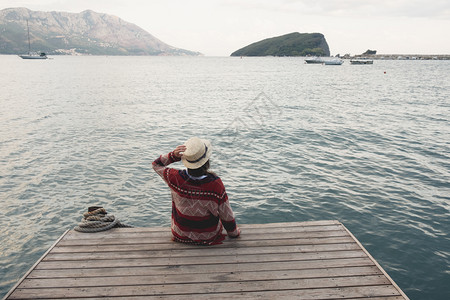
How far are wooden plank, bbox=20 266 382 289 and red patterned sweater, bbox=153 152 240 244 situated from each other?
0.86m

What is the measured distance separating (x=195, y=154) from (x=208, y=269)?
6.69 ft

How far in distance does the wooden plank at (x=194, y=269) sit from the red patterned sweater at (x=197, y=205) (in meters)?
0.67

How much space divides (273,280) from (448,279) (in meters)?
5.51

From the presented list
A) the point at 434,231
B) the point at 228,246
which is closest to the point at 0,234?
the point at 228,246

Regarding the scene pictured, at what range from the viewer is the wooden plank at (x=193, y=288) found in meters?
4.59

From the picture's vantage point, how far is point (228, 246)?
19.2 ft

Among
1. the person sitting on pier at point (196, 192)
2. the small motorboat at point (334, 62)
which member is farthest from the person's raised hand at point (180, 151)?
the small motorboat at point (334, 62)

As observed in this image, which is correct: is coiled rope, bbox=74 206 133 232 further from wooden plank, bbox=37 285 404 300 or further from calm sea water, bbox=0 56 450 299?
calm sea water, bbox=0 56 450 299

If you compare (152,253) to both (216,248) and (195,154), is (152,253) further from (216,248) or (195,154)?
(195,154)

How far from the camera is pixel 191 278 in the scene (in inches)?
193

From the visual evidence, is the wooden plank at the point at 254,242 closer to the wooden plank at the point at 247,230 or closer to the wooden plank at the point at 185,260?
the wooden plank at the point at 247,230

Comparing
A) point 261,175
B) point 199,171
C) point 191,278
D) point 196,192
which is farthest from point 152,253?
point 261,175

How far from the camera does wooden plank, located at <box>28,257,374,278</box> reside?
16.6 ft

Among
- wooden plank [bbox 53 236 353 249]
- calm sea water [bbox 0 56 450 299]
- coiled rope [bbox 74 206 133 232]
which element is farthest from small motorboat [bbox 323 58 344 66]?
coiled rope [bbox 74 206 133 232]
